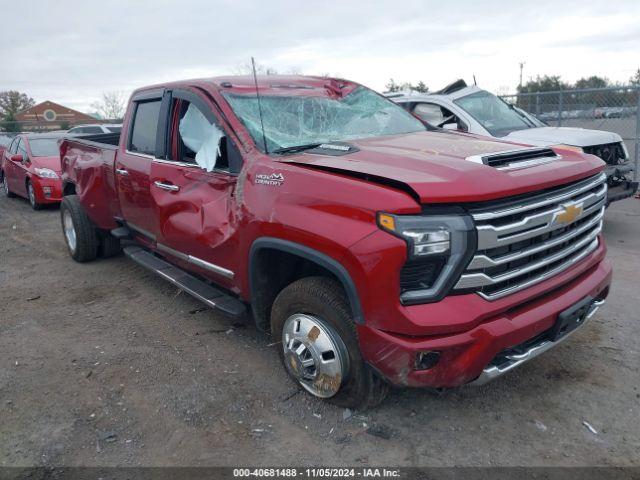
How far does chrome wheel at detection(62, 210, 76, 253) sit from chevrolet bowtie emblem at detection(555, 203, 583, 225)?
17.9 feet

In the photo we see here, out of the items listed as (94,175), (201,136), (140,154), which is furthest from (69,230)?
(201,136)

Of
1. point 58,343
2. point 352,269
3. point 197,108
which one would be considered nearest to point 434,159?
point 352,269

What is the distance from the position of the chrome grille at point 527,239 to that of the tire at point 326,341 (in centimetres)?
67

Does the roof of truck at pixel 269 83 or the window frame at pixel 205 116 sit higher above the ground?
the roof of truck at pixel 269 83

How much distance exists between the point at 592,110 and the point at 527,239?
1073 cm

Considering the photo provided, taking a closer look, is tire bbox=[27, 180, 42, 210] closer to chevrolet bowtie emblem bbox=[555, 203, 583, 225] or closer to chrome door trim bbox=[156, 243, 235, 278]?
chrome door trim bbox=[156, 243, 235, 278]

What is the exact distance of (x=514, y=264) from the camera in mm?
2754

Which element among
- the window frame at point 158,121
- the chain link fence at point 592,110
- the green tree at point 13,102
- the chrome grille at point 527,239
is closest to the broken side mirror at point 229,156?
the window frame at point 158,121

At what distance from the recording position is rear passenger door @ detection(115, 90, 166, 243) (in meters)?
4.55

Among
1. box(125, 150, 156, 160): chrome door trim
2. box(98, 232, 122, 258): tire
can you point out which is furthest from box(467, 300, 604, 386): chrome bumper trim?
box(98, 232, 122, 258): tire

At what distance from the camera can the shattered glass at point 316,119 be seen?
364cm

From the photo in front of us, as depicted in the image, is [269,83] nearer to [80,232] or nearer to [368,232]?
[368,232]

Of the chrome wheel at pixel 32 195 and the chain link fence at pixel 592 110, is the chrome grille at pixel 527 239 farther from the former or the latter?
the chrome wheel at pixel 32 195

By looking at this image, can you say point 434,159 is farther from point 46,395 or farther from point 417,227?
point 46,395
